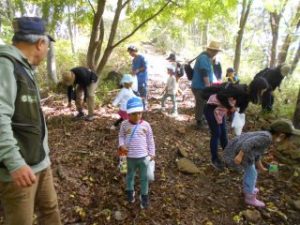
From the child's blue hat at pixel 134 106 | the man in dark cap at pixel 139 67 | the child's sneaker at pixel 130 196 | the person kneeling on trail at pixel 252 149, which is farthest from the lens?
the man in dark cap at pixel 139 67

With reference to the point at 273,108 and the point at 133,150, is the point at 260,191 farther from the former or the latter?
the point at 273,108

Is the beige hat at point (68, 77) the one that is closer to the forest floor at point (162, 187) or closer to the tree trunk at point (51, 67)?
the forest floor at point (162, 187)

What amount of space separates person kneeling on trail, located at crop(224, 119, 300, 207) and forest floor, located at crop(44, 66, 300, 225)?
280 millimetres

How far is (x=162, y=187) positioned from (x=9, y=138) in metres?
3.10

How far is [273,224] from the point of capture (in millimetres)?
4270

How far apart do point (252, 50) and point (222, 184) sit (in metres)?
21.2

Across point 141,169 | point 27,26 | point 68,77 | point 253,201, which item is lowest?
point 253,201

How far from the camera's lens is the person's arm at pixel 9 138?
6.98 feet

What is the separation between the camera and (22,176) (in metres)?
2.16

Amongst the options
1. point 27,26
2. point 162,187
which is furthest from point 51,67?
point 27,26

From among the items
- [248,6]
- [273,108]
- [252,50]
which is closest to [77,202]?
[273,108]

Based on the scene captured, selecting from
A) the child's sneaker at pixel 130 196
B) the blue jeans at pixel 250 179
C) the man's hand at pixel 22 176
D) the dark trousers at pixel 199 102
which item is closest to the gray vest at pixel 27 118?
the man's hand at pixel 22 176

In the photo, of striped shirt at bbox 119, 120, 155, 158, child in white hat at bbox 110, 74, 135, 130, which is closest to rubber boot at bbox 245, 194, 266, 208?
striped shirt at bbox 119, 120, 155, 158

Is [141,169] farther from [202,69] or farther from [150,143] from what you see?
[202,69]
